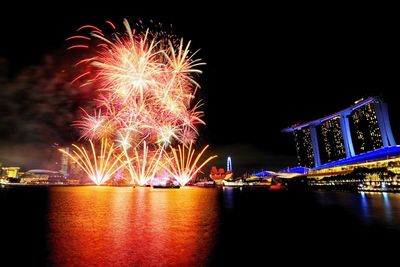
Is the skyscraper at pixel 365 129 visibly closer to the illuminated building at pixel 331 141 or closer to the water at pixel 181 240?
the illuminated building at pixel 331 141

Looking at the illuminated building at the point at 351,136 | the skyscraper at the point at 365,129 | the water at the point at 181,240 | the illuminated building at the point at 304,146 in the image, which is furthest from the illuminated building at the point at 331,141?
the water at the point at 181,240

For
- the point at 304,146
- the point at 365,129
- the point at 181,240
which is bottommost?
the point at 181,240

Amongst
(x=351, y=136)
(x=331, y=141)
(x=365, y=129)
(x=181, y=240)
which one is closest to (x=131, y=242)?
(x=181, y=240)

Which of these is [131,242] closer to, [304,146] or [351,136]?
[351,136]

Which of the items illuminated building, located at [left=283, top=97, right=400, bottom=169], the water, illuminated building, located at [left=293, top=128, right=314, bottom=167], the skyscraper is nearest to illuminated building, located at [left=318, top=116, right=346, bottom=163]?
illuminated building, located at [left=283, top=97, right=400, bottom=169]

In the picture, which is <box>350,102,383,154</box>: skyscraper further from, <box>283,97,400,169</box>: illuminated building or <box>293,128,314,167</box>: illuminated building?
<box>293,128,314,167</box>: illuminated building

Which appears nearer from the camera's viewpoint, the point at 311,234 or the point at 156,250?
the point at 156,250

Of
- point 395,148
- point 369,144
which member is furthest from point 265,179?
point 395,148

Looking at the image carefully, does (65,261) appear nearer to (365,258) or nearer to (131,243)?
(131,243)
